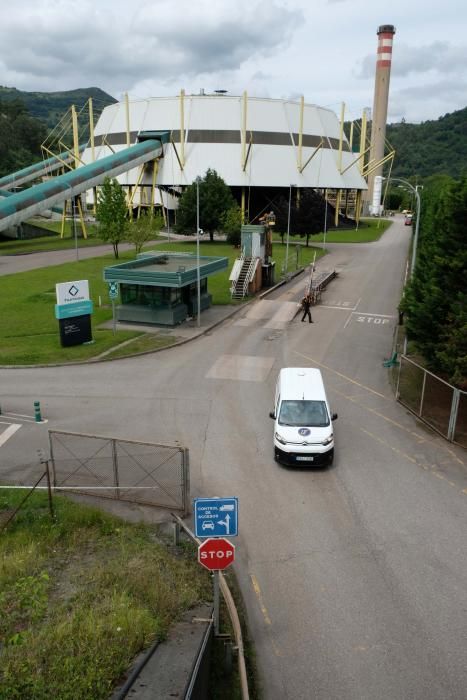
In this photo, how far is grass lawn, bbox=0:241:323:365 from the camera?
25.0 metres

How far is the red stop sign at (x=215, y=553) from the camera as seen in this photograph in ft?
26.8

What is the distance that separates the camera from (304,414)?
51.6 ft

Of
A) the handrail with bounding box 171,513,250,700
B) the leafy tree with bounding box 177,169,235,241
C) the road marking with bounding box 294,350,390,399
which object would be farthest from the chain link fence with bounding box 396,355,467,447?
the leafy tree with bounding box 177,169,235,241

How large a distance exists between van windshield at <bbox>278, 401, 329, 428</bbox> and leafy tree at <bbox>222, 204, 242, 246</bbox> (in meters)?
44.7

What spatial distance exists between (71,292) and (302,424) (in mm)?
14706

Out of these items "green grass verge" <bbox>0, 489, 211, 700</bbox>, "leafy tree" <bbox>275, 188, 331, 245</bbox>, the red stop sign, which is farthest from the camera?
"leafy tree" <bbox>275, 188, 331, 245</bbox>

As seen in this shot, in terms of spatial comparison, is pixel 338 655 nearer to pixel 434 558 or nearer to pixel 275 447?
pixel 434 558

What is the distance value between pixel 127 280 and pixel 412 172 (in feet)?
584

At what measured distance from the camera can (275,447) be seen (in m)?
15.1

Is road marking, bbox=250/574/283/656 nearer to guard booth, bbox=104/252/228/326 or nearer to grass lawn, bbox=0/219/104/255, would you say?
guard booth, bbox=104/252/228/326

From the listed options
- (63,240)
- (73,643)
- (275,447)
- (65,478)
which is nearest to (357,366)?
(275,447)

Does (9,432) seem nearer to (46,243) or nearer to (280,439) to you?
(280,439)

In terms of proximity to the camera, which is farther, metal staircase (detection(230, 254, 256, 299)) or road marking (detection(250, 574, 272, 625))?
metal staircase (detection(230, 254, 256, 299))

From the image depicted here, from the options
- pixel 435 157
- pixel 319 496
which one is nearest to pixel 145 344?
pixel 319 496
